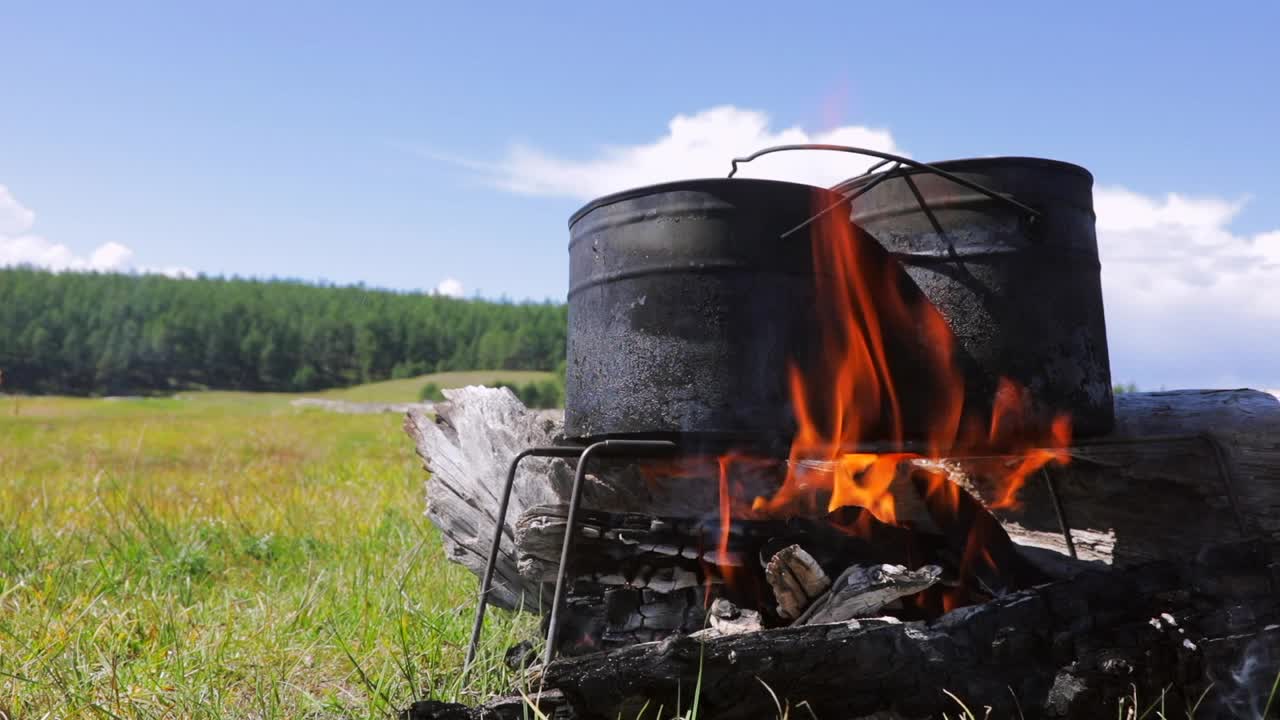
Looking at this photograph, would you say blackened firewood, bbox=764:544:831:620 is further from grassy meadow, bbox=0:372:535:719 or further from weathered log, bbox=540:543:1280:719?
grassy meadow, bbox=0:372:535:719

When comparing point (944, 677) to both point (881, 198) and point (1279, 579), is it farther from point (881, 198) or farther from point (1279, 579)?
point (881, 198)

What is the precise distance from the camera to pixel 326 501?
6113mm

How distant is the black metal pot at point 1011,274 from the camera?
2635 millimetres

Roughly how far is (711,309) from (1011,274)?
3.00 feet

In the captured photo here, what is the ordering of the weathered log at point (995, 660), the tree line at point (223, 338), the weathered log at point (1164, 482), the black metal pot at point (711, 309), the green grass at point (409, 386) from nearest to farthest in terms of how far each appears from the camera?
the weathered log at point (995, 660) → the black metal pot at point (711, 309) → the weathered log at point (1164, 482) → the green grass at point (409, 386) → the tree line at point (223, 338)

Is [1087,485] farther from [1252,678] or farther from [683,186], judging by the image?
[683,186]

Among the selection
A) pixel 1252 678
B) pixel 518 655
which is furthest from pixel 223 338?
pixel 1252 678

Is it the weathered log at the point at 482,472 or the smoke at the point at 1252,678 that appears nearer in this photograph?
the smoke at the point at 1252,678

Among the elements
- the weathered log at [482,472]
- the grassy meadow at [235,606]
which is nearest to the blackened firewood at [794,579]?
the grassy meadow at [235,606]

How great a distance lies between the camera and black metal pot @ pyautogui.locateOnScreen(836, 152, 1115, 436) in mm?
2635

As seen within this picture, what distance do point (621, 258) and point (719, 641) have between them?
1.12m

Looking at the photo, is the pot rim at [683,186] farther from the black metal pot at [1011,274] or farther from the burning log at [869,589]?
the burning log at [869,589]

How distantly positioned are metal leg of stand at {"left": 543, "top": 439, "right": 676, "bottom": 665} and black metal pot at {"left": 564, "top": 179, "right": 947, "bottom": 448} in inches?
2.6

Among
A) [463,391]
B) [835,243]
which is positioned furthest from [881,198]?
[463,391]
